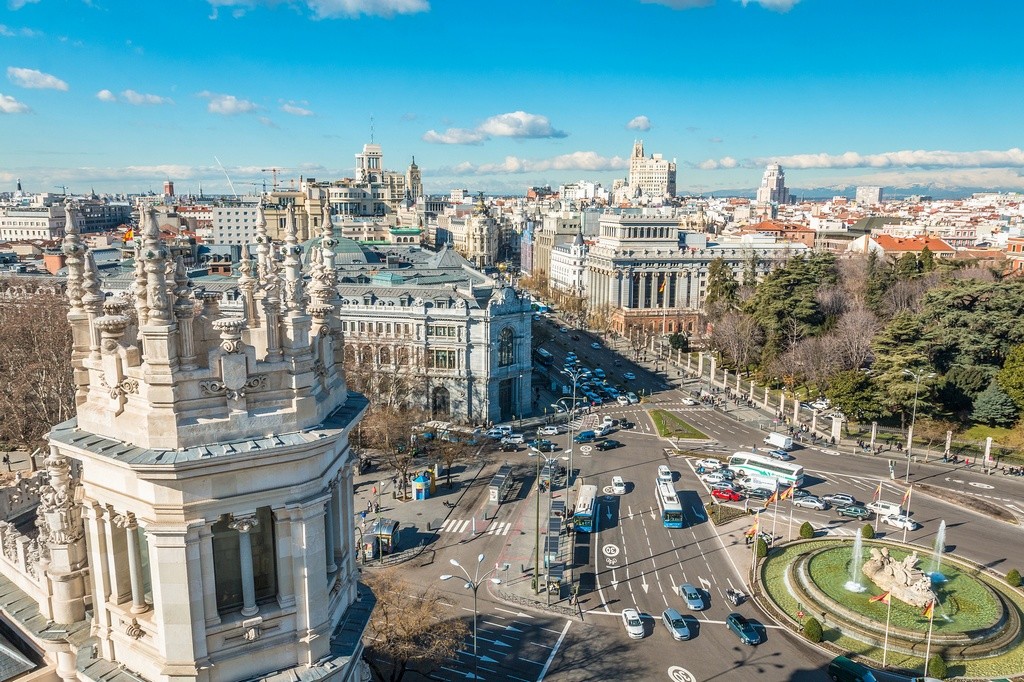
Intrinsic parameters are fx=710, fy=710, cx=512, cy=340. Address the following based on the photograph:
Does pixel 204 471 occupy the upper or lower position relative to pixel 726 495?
upper

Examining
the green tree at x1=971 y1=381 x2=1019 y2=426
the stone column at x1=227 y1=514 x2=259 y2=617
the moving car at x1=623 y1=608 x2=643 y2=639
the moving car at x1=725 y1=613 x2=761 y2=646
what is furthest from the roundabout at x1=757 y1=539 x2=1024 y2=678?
the stone column at x1=227 y1=514 x2=259 y2=617

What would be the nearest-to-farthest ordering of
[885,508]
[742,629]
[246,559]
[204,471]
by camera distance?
[204,471], [246,559], [742,629], [885,508]

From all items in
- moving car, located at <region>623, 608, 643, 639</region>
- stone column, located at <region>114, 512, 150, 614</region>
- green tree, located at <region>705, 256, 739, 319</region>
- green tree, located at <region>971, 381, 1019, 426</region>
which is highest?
stone column, located at <region>114, 512, 150, 614</region>

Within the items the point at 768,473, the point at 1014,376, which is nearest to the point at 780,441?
the point at 768,473

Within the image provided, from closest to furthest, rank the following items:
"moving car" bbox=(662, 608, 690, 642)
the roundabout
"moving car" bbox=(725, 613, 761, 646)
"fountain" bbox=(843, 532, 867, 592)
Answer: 1. the roundabout
2. "moving car" bbox=(725, 613, 761, 646)
3. "moving car" bbox=(662, 608, 690, 642)
4. "fountain" bbox=(843, 532, 867, 592)

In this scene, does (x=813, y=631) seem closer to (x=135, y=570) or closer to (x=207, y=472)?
(x=135, y=570)

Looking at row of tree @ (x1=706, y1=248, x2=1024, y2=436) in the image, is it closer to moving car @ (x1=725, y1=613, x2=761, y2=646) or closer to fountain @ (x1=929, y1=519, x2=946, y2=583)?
fountain @ (x1=929, y1=519, x2=946, y2=583)
